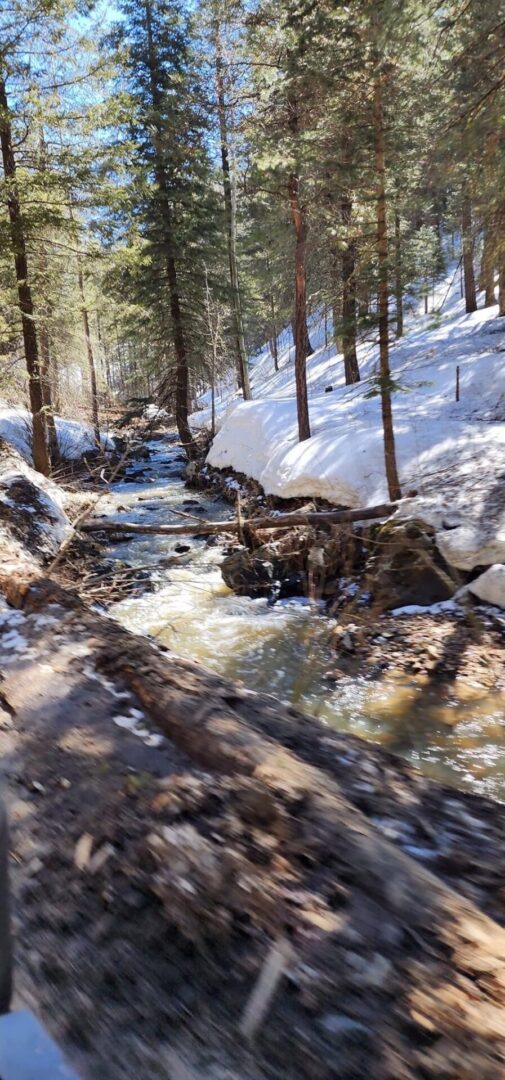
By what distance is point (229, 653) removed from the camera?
26.5ft

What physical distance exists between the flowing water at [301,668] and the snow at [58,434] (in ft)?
33.0

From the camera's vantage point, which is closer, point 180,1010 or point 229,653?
point 180,1010

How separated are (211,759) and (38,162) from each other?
43.4 ft

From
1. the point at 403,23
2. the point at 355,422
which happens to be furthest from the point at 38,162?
the point at 355,422

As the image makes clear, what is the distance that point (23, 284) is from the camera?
12.4 m

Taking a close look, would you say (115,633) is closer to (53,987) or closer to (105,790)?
(105,790)

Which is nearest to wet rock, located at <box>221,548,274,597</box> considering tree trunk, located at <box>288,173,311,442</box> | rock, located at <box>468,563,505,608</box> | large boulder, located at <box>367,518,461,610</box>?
large boulder, located at <box>367,518,461,610</box>

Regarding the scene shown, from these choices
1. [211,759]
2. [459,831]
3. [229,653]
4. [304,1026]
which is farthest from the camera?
[229,653]

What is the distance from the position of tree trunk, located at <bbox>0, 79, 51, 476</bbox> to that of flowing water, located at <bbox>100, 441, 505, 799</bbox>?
13.2 ft

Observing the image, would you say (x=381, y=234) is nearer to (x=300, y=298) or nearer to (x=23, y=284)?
(x=300, y=298)

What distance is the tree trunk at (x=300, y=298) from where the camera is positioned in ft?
44.3

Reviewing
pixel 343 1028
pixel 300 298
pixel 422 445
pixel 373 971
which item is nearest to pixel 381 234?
pixel 422 445

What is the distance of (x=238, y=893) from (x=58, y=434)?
2303 centimetres

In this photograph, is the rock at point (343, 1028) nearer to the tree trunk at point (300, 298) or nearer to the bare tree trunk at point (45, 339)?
the bare tree trunk at point (45, 339)
